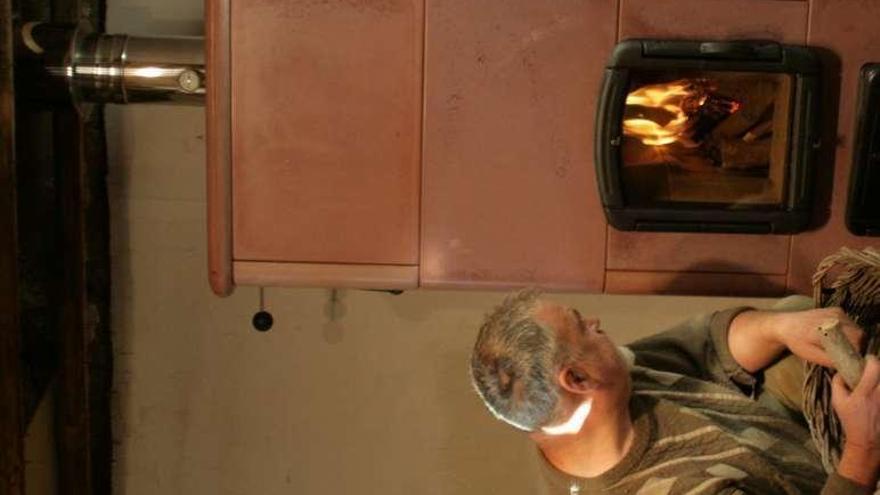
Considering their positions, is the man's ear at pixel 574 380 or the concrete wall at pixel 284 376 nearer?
the man's ear at pixel 574 380

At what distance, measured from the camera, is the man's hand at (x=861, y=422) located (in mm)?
1362

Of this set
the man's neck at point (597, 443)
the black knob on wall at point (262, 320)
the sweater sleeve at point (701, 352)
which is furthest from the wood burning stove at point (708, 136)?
the black knob on wall at point (262, 320)

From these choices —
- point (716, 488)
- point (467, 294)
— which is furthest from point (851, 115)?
point (467, 294)

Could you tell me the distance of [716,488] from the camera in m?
1.47

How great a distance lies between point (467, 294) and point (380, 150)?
933 mm

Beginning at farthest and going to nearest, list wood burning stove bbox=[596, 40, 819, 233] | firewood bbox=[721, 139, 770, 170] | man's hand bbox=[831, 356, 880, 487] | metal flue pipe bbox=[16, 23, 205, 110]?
metal flue pipe bbox=[16, 23, 205, 110] < firewood bbox=[721, 139, 770, 170] < wood burning stove bbox=[596, 40, 819, 233] < man's hand bbox=[831, 356, 880, 487]

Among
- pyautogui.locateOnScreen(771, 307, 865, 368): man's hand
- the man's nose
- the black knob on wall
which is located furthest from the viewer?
the black knob on wall

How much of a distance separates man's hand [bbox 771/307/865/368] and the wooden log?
0.02 m

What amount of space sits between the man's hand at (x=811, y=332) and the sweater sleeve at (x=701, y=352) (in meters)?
0.15

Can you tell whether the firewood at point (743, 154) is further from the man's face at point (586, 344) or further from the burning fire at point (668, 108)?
the man's face at point (586, 344)

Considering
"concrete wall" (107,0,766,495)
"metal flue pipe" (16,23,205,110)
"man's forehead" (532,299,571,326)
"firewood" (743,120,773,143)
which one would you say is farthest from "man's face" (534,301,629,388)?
"concrete wall" (107,0,766,495)

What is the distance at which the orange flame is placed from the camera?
1.88 m

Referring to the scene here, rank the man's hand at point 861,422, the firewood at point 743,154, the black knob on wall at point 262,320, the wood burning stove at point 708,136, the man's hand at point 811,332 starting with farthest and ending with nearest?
the black knob on wall at point 262,320 → the firewood at point 743,154 → the wood burning stove at point 708,136 → the man's hand at point 811,332 → the man's hand at point 861,422

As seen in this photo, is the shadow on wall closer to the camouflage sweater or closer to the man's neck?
the camouflage sweater
